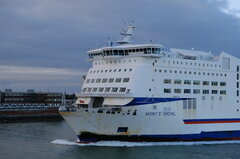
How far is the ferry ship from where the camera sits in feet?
74.1

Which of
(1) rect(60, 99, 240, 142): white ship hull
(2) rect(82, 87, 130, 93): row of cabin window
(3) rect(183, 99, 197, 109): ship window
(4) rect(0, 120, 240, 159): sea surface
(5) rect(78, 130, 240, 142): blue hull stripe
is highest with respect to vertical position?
(2) rect(82, 87, 130, 93): row of cabin window

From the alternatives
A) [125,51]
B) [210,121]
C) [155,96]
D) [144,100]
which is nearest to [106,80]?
[125,51]

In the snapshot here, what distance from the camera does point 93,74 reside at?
25672 millimetres

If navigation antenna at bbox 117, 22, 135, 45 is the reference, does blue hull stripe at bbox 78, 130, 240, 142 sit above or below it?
below

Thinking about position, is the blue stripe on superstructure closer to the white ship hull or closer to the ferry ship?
the ferry ship

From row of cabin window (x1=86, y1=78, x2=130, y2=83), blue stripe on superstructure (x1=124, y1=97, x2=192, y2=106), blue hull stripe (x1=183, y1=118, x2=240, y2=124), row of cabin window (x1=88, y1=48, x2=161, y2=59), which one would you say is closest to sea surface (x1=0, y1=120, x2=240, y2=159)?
blue hull stripe (x1=183, y1=118, x2=240, y2=124)

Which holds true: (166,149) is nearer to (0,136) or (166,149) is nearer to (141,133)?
(141,133)

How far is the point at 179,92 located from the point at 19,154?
32.4ft

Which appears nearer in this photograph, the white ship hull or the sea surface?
the sea surface

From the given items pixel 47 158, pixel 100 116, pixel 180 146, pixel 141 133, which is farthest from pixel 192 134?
pixel 47 158

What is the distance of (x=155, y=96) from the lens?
76.5 ft

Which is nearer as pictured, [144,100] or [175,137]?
[144,100]

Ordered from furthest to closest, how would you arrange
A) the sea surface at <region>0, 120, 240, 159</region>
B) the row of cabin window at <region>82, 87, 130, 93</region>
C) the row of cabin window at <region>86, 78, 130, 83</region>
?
the row of cabin window at <region>86, 78, 130, 83</region>, the row of cabin window at <region>82, 87, 130, 93</region>, the sea surface at <region>0, 120, 240, 159</region>

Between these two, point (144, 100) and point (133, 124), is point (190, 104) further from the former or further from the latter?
point (133, 124)
